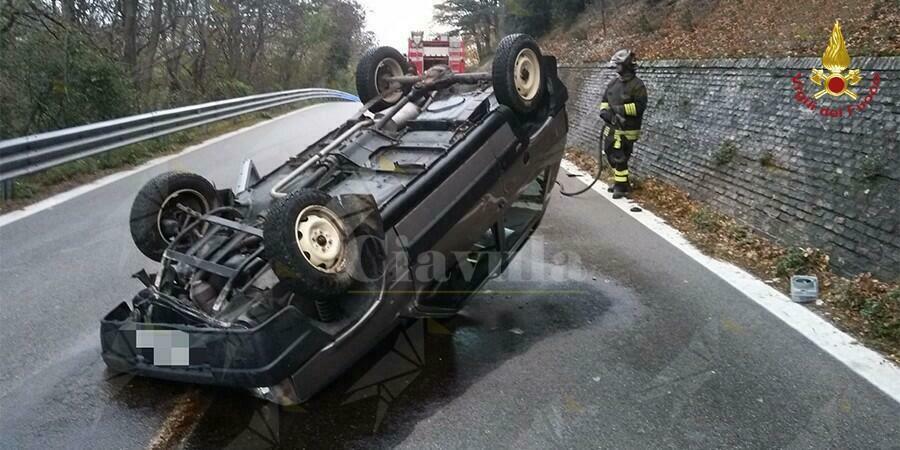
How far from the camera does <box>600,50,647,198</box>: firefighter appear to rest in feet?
28.7

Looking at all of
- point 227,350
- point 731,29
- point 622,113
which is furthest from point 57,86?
point 731,29

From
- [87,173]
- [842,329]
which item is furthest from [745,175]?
[87,173]

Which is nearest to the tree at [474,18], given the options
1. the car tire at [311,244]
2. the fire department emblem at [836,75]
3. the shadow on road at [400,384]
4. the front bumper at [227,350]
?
the fire department emblem at [836,75]

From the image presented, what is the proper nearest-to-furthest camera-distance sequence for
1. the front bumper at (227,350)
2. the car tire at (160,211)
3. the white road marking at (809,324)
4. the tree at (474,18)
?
the front bumper at (227,350) < the white road marking at (809,324) < the car tire at (160,211) < the tree at (474,18)

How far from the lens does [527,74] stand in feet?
16.5

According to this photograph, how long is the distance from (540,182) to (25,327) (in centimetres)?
385

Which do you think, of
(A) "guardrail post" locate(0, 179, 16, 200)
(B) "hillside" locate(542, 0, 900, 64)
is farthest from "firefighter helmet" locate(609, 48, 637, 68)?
(A) "guardrail post" locate(0, 179, 16, 200)

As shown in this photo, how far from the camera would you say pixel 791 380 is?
3836 mm

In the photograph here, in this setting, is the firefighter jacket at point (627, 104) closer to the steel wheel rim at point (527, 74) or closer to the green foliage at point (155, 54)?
the steel wheel rim at point (527, 74)

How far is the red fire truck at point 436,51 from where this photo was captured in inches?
1131

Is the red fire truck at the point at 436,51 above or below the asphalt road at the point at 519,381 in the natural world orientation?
above

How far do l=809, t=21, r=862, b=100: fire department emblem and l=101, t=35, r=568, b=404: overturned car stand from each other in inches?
118

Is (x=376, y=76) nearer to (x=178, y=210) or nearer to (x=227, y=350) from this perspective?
(x=178, y=210)

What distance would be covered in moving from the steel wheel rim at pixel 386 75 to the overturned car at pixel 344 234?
0.33ft
